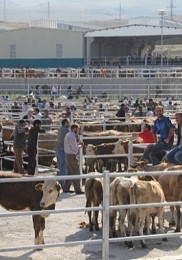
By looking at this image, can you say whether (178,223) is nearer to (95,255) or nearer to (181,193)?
(181,193)

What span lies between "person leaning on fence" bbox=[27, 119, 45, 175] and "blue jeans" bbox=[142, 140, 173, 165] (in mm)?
2984

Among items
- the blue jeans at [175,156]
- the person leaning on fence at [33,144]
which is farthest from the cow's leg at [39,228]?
the person leaning on fence at [33,144]

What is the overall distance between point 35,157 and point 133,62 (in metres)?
58.0

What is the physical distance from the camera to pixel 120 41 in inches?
3179

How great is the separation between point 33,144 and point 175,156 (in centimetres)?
453

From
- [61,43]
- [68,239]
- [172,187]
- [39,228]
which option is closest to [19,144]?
[68,239]

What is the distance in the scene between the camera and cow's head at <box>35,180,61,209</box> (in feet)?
30.7

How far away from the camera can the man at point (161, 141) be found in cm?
1338

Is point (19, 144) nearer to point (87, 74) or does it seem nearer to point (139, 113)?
point (139, 113)

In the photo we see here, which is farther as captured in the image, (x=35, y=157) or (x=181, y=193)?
(x=35, y=157)

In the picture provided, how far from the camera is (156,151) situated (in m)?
13.5

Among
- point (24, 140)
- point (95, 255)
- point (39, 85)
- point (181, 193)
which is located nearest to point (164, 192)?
point (181, 193)

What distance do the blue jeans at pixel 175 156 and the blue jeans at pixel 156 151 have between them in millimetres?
1205

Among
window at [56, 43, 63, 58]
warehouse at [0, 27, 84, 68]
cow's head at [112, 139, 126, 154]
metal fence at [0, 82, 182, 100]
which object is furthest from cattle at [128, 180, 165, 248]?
window at [56, 43, 63, 58]
